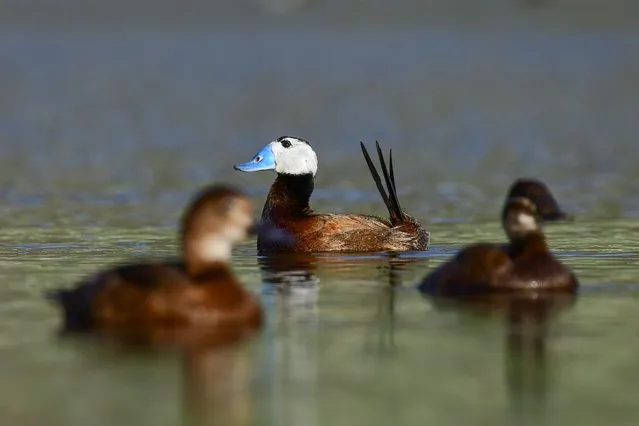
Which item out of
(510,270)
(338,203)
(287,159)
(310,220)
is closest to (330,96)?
(338,203)

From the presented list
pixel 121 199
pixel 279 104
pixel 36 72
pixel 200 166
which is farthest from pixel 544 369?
pixel 36 72

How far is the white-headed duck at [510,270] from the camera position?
1062 centimetres

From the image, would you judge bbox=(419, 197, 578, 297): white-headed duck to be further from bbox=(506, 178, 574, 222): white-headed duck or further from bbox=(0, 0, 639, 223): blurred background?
bbox=(0, 0, 639, 223): blurred background

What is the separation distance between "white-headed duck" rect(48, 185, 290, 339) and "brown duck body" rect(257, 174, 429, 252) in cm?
426

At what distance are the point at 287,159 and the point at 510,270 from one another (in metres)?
4.23

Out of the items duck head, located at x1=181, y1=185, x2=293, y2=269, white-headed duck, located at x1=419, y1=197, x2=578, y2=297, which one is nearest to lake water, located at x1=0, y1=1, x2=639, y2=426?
white-headed duck, located at x1=419, y1=197, x2=578, y2=297

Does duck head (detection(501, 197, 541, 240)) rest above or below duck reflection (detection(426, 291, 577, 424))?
above

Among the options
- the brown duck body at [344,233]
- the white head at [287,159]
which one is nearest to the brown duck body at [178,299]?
the brown duck body at [344,233]

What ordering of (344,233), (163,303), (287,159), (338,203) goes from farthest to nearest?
(338,203), (287,159), (344,233), (163,303)

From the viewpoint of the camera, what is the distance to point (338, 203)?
18266mm

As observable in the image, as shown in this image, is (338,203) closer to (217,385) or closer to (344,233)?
(344,233)

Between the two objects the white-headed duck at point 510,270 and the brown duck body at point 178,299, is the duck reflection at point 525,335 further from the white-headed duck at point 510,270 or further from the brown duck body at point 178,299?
the brown duck body at point 178,299

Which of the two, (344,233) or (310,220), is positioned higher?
(310,220)

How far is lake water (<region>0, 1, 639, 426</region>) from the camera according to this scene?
310 inches
